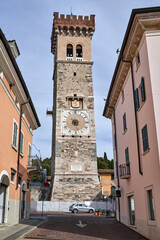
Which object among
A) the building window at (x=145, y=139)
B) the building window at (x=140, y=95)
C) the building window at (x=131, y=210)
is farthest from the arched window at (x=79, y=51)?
the building window at (x=145, y=139)

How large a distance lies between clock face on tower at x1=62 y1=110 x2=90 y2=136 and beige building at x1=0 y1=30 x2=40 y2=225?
679 inches

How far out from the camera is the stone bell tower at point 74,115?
34031 millimetres

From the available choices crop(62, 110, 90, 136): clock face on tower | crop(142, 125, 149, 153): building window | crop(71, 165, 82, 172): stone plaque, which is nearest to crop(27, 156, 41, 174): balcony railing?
crop(142, 125, 149, 153): building window

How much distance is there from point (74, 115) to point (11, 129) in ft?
73.1

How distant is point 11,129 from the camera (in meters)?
14.9

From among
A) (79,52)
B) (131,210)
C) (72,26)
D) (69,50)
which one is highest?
(72,26)

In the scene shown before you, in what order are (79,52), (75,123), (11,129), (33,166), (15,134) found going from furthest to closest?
(79,52) < (75,123) < (33,166) < (15,134) < (11,129)

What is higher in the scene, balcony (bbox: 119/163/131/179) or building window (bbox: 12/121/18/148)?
building window (bbox: 12/121/18/148)

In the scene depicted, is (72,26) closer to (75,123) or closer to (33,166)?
(75,123)

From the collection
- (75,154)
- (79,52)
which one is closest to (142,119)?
(75,154)

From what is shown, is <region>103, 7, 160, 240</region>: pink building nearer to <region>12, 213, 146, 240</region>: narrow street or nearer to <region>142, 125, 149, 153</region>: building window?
<region>142, 125, 149, 153</region>: building window

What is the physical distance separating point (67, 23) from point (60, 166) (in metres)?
21.6

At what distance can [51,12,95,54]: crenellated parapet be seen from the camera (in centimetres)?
4181

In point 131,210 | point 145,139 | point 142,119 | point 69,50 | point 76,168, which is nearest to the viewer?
point 145,139
